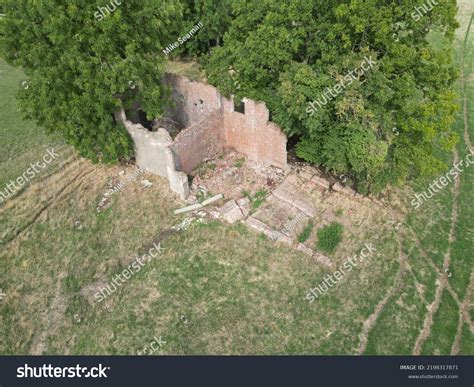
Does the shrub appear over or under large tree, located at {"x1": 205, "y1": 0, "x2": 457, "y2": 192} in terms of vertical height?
under

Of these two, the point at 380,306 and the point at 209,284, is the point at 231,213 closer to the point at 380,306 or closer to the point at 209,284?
the point at 209,284

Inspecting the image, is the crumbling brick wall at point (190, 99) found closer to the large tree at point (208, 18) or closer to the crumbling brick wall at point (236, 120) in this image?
the crumbling brick wall at point (236, 120)

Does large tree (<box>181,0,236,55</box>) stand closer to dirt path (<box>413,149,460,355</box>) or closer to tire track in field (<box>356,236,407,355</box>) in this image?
dirt path (<box>413,149,460,355</box>)

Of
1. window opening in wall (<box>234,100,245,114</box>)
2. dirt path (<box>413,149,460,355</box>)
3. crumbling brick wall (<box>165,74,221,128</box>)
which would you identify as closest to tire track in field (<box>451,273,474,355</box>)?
dirt path (<box>413,149,460,355</box>)

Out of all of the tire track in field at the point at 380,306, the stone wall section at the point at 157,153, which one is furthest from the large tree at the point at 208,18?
the tire track in field at the point at 380,306

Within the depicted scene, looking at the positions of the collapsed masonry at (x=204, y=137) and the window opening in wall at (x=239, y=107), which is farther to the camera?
the window opening in wall at (x=239, y=107)

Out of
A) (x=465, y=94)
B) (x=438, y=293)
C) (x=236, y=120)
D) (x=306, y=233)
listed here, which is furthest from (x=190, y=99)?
(x=465, y=94)
